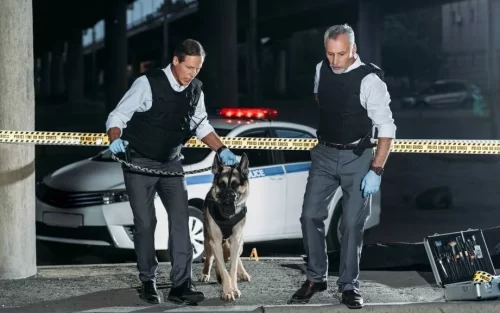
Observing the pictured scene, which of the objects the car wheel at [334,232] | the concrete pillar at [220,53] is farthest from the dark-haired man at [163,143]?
the concrete pillar at [220,53]

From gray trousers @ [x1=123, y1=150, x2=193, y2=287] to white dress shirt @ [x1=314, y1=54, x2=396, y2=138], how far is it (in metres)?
1.40

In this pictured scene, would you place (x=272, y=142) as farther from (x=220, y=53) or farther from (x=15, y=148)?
(x=220, y=53)

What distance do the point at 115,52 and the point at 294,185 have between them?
176 ft

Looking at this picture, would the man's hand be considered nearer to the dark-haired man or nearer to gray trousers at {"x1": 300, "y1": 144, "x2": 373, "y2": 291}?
the dark-haired man

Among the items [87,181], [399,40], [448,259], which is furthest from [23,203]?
[399,40]

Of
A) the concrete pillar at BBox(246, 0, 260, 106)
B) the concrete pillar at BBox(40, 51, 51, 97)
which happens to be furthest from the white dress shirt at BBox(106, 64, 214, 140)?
the concrete pillar at BBox(40, 51, 51, 97)

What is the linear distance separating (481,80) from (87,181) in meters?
70.3

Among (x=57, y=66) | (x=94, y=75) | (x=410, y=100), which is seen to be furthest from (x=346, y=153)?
(x=94, y=75)

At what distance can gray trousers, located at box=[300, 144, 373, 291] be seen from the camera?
23.0ft

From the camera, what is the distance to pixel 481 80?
77625mm

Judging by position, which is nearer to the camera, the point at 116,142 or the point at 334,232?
the point at 116,142

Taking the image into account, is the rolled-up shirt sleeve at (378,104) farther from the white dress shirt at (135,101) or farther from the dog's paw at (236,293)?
the dog's paw at (236,293)

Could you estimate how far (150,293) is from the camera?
23.8 feet

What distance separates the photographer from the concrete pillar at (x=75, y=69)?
261ft
